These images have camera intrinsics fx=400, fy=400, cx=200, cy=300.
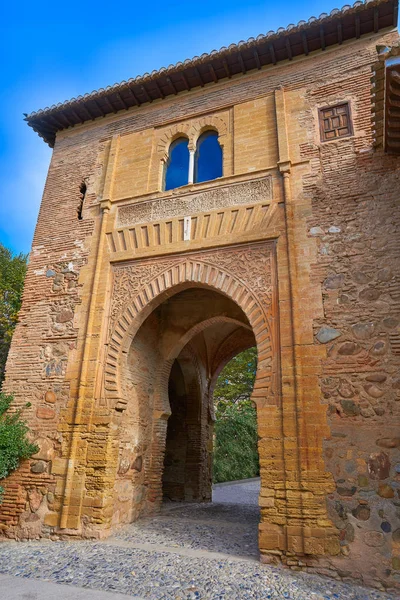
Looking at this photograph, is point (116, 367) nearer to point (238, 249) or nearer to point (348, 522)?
point (238, 249)

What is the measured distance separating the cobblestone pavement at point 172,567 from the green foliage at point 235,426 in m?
10.5

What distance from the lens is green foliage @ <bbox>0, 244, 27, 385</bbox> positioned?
→ 1180cm

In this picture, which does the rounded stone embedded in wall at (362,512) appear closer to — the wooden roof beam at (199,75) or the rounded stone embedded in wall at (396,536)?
the rounded stone embedded in wall at (396,536)

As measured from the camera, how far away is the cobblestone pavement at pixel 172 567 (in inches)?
154

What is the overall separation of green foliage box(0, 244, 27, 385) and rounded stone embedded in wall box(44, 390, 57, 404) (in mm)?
5579

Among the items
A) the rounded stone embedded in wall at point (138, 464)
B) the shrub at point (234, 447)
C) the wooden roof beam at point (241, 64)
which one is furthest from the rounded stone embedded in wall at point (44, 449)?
the shrub at point (234, 447)

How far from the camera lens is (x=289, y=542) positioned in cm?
467

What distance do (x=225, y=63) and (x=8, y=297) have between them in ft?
30.2

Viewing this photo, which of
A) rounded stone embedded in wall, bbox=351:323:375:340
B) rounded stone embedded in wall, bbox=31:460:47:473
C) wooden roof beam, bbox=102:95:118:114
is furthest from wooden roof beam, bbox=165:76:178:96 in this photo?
rounded stone embedded in wall, bbox=31:460:47:473

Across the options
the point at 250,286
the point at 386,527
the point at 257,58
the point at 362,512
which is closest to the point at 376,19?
the point at 257,58

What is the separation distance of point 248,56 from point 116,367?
620cm

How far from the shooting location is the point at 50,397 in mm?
6621

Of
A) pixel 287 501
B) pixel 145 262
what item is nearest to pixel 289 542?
pixel 287 501

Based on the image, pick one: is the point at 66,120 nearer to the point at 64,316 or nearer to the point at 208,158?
the point at 208,158
